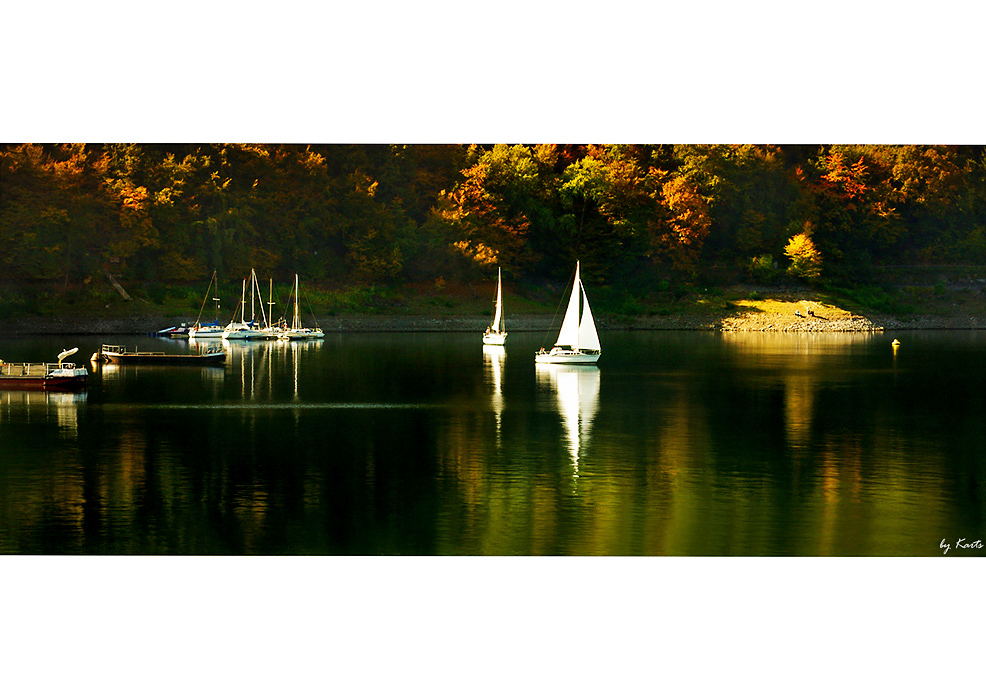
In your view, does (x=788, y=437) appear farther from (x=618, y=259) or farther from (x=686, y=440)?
(x=618, y=259)

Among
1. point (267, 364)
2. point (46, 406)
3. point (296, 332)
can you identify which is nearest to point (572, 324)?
point (267, 364)

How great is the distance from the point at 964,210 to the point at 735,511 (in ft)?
195

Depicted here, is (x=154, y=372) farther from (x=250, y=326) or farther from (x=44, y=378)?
(x=250, y=326)

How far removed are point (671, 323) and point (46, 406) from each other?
5021 centimetres

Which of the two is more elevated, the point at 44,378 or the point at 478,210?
the point at 478,210

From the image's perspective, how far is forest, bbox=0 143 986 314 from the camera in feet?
229

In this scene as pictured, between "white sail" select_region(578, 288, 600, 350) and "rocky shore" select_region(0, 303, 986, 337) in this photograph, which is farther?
"rocky shore" select_region(0, 303, 986, 337)

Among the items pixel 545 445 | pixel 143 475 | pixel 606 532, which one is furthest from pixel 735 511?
pixel 143 475

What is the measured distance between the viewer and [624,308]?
261 ft

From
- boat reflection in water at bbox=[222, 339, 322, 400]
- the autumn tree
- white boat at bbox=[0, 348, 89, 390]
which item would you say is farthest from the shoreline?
white boat at bbox=[0, 348, 89, 390]

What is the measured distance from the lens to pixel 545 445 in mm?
29453

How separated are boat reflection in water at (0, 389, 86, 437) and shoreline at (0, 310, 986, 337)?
3044cm

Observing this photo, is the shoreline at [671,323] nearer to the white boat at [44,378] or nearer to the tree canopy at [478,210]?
the tree canopy at [478,210]

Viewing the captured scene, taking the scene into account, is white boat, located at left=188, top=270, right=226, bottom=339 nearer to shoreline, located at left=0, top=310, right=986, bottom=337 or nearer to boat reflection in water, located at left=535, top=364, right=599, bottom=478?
shoreline, located at left=0, top=310, right=986, bottom=337
